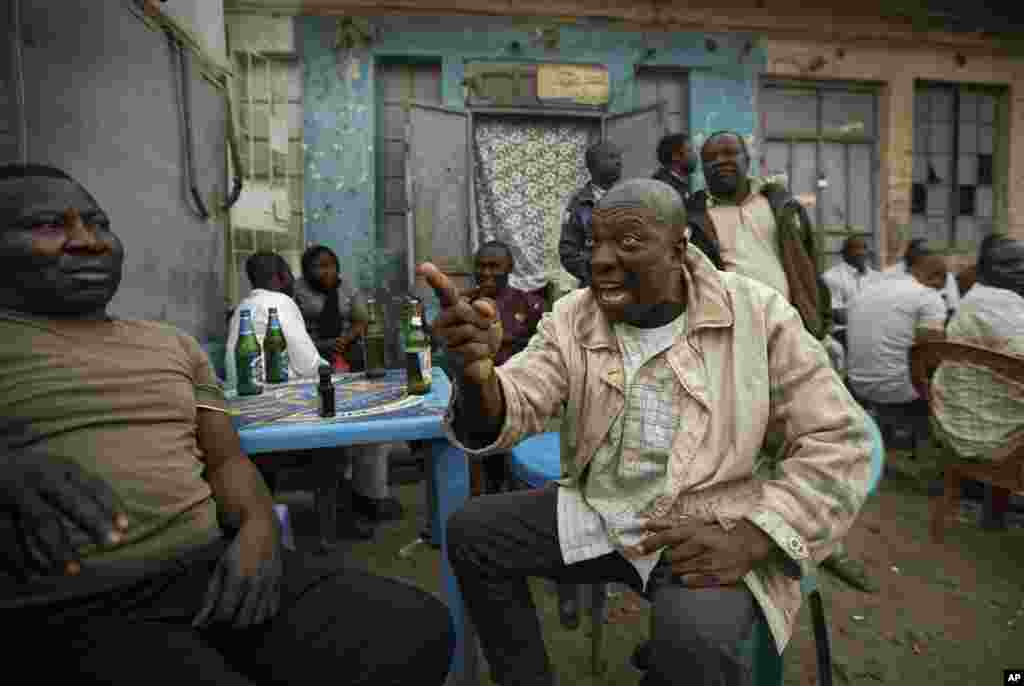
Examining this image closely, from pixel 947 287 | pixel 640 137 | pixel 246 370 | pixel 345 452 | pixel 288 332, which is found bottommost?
pixel 345 452

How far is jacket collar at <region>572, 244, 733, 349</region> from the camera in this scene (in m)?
1.61

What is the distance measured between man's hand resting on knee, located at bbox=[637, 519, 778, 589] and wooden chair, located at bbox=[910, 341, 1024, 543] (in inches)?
87.4

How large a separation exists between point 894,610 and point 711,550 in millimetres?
1929

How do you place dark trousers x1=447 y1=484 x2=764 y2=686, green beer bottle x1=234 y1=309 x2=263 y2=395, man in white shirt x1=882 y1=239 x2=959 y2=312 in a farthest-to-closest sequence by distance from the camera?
man in white shirt x1=882 y1=239 x2=959 y2=312 → green beer bottle x1=234 y1=309 x2=263 y2=395 → dark trousers x1=447 y1=484 x2=764 y2=686

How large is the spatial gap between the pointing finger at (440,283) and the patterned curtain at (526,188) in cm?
478

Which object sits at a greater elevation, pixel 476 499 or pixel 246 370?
pixel 246 370

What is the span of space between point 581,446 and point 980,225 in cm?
860

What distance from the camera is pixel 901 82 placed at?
24.2ft

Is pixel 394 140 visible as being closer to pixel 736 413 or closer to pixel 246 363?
pixel 246 363

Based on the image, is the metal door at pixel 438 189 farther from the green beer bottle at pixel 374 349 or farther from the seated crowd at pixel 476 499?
the seated crowd at pixel 476 499

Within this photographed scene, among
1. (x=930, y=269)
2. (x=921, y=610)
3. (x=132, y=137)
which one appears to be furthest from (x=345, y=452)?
(x=930, y=269)

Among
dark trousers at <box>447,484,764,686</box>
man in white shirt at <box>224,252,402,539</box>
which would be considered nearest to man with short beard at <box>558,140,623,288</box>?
man in white shirt at <box>224,252,402,539</box>

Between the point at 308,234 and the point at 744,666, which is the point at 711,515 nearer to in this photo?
the point at 744,666

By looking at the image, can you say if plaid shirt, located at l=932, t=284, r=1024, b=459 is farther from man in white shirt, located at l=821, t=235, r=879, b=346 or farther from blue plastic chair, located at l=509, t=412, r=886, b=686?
man in white shirt, located at l=821, t=235, r=879, b=346
